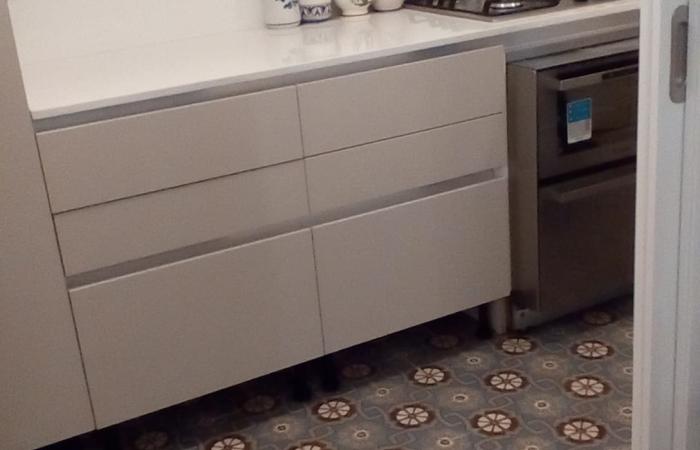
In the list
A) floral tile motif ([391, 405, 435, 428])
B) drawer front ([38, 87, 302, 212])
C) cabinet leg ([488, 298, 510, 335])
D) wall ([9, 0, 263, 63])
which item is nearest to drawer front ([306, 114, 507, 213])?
drawer front ([38, 87, 302, 212])

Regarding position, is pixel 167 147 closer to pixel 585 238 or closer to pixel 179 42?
pixel 179 42

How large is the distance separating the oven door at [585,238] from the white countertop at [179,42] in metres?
0.44

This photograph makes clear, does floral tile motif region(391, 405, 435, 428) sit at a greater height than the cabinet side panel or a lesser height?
lesser

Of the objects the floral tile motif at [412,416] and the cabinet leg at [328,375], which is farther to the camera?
the cabinet leg at [328,375]

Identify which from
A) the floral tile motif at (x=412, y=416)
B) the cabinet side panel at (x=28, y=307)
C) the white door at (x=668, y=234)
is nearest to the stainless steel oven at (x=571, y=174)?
the floral tile motif at (x=412, y=416)

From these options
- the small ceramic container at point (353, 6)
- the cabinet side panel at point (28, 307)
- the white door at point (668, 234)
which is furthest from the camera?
the small ceramic container at point (353, 6)

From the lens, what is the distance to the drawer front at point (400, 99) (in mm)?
1990

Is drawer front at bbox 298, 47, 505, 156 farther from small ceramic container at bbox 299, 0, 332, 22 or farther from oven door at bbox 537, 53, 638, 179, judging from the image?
small ceramic container at bbox 299, 0, 332, 22

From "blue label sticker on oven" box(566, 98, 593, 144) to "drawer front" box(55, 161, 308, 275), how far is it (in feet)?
2.34

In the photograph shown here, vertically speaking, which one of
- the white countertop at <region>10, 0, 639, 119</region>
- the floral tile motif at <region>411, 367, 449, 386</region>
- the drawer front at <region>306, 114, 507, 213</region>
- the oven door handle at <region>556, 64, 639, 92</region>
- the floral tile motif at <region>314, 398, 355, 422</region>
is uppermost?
the white countertop at <region>10, 0, 639, 119</region>

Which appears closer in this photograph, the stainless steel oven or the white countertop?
the white countertop

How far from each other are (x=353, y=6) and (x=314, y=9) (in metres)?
0.12

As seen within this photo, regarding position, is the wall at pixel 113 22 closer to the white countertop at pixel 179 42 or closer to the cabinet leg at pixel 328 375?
the white countertop at pixel 179 42

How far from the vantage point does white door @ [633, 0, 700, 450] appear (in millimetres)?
1134
